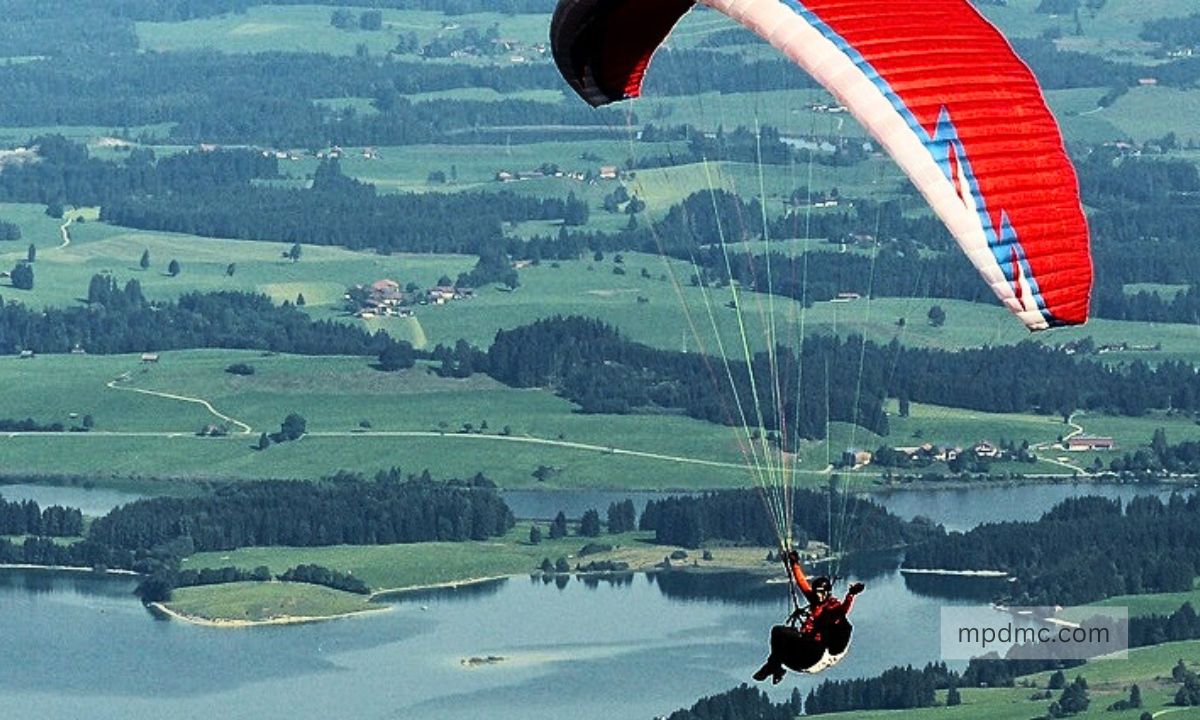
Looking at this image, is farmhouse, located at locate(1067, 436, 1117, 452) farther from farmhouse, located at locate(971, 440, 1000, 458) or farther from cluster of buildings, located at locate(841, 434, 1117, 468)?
farmhouse, located at locate(971, 440, 1000, 458)

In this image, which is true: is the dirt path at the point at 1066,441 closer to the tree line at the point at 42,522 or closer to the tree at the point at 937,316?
the tree at the point at 937,316

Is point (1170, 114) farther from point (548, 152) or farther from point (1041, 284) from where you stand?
point (1041, 284)

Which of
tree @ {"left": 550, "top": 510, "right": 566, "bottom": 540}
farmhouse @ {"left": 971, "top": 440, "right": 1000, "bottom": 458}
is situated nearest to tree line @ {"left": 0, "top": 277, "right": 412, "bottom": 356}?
farmhouse @ {"left": 971, "top": 440, "right": 1000, "bottom": 458}

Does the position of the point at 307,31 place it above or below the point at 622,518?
above

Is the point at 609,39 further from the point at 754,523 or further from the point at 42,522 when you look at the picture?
the point at 42,522

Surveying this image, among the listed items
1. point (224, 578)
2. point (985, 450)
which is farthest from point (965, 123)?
point (985, 450)

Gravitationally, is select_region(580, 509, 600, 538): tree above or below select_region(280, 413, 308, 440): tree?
below
